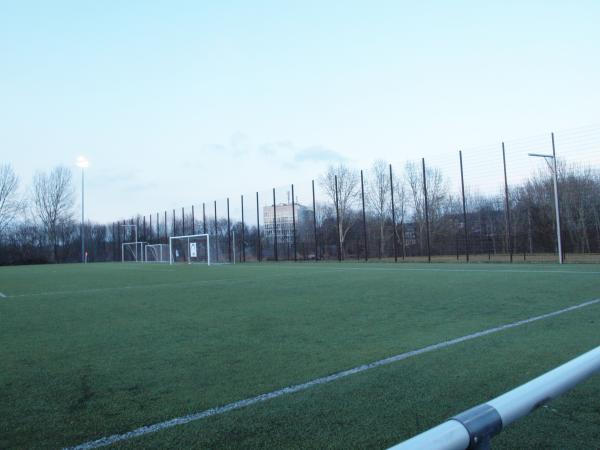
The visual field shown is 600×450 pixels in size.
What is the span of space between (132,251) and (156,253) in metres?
7.97

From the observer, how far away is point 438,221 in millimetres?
23375

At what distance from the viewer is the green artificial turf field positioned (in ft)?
7.06

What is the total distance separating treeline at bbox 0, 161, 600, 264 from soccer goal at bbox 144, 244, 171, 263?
1.78 meters

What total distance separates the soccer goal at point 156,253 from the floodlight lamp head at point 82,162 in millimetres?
8952

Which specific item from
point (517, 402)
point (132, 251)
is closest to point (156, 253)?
point (132, 251)

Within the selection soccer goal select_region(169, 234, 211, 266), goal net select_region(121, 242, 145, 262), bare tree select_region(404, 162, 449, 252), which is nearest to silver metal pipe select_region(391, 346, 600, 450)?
bare tree select_region(404, 162, 449, 252)

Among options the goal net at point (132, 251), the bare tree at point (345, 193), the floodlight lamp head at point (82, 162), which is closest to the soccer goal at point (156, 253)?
the goal net at point (132, 251)

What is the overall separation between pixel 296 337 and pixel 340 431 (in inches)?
89.4

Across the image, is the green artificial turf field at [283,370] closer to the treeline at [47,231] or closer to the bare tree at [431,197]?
the bare tree at [431,197]

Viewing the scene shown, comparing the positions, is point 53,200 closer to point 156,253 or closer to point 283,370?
point 156,253

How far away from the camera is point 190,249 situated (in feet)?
103

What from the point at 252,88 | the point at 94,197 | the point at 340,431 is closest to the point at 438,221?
the point at 252,88

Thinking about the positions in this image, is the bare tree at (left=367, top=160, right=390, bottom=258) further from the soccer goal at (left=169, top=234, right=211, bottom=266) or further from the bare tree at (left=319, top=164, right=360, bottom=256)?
the soccer goal at (left=169, top=234, right=211, bottom=266)

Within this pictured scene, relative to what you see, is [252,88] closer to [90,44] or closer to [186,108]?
[186,108]
